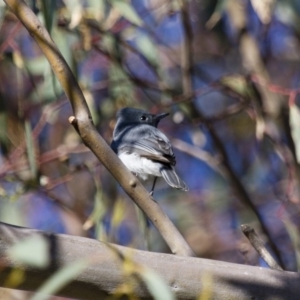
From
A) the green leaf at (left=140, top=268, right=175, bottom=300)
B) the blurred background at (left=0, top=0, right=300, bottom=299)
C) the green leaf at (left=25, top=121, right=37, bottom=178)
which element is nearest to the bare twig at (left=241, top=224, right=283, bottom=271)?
the green leaf at (left=140, top=268, right=175, bottom=300)

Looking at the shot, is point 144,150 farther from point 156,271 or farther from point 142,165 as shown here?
point 156,271

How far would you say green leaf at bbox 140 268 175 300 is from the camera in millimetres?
1683

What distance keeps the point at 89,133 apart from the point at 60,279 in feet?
1.38

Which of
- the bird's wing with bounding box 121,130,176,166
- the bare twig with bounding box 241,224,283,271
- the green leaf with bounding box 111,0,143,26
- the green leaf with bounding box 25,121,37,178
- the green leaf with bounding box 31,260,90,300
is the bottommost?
the bare twig with bounding box 241,224,283,271

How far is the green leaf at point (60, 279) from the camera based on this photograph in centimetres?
163

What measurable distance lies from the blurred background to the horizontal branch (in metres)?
1.03

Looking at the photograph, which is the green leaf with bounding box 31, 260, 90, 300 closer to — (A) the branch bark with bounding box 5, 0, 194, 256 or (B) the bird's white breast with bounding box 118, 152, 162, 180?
(A) the branch bark with bounding box 5, 0, 194, 256

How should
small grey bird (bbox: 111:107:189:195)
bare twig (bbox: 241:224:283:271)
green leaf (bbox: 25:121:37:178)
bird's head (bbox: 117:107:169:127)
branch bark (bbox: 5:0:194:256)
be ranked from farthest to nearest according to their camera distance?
bird's head (bbox: 117:107:169:127), small grey bird (bbox: 111:107:189:195), green leaf (bbox: 25:121:37:178), bare twig (bbox: 241:224:283:271), branch bark (bbox: 5:0:194:256)

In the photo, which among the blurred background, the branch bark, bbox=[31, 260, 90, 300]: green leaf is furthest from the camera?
the blurred background

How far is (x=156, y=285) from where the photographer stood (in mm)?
1708

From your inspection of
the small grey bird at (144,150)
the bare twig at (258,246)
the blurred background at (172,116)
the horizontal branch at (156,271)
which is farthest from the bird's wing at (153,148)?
the horizontal branch at (156,271)

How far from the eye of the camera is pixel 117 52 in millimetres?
3766

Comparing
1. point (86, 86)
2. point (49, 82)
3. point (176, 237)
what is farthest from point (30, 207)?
point (176, 237)

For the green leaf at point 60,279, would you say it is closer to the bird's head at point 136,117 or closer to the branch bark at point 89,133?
the branch bark at point 89,133
